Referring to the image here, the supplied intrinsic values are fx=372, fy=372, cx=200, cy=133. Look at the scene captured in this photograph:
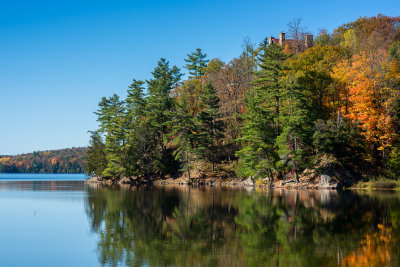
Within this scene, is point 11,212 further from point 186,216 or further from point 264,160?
point 264,160

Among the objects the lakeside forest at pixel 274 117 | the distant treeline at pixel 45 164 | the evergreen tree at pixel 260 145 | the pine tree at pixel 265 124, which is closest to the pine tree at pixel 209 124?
the lakeside forest at pixel 274 117

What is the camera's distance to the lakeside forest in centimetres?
4406

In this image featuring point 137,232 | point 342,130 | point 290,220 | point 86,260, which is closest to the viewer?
point 86,260

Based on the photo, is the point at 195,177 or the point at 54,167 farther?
the point at 54,167

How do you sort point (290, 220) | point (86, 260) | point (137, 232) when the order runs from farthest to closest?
point (290, 220) < point (137, 232) < point (86, 260)

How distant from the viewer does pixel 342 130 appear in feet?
146

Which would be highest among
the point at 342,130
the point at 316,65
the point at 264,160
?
the point at 316,65

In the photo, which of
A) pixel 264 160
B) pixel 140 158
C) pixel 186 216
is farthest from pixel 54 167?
pixel 186 216

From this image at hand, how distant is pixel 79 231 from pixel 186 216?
6226mm

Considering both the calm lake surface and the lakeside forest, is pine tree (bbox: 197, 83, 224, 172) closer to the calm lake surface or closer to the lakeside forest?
the lakeside forest

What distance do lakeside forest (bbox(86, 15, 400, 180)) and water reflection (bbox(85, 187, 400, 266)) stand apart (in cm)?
2049

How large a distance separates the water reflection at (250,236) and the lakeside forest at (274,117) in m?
20.5

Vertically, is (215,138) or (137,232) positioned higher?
(215,138)

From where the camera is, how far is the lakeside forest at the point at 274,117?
44.1 m
